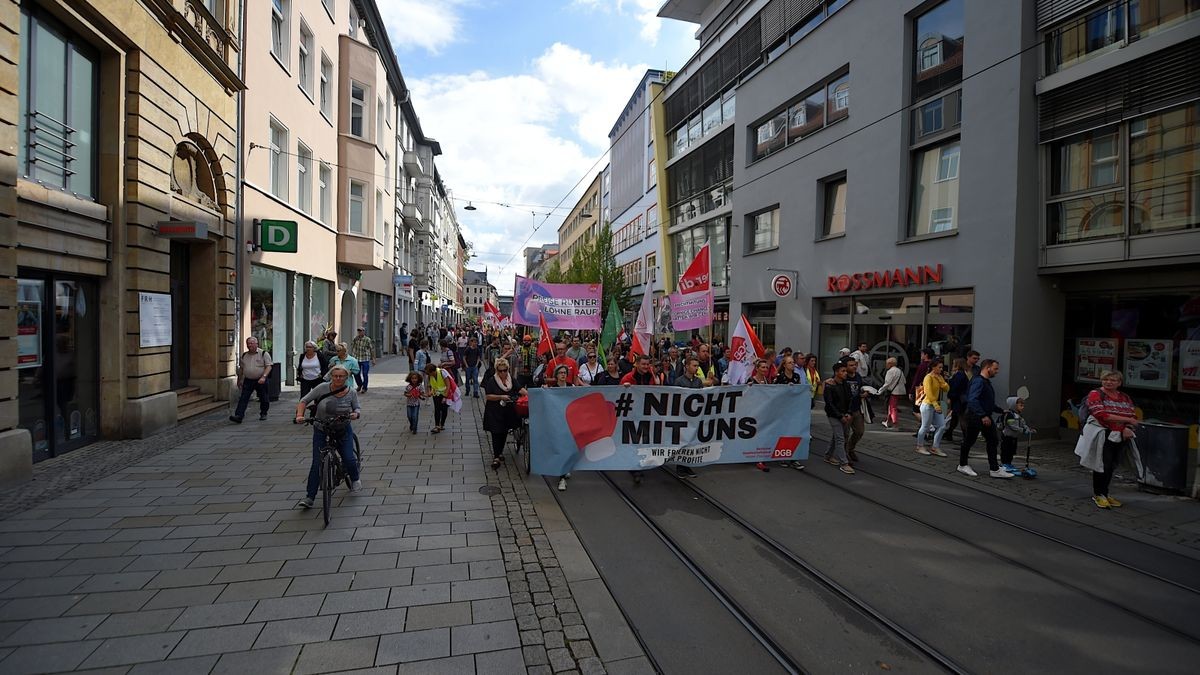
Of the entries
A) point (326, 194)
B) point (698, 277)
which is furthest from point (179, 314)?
point (698, 277)

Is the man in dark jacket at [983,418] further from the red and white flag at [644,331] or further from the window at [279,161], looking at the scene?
the window at [279,161]

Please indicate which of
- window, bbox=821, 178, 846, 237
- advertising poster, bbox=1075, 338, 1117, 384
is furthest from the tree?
advertising poster, bbox=1075, 338, 1117, 384

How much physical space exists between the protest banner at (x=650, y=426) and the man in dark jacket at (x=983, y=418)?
2.66m

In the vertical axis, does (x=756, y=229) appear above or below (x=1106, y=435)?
above

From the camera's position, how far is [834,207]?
1630 cm

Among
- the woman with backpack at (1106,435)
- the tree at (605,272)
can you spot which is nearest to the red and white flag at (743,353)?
the woman with backpack at (1106,435)

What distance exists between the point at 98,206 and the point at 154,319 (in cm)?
200

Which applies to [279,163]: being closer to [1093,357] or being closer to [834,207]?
[834,207]

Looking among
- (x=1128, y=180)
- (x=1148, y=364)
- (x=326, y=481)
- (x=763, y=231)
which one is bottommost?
(x=326, y=481)

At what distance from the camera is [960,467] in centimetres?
840

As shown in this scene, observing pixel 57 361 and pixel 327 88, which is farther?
pixel 327 88

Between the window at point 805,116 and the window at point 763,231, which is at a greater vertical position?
the window at point 805,116

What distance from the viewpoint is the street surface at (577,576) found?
3561 mm

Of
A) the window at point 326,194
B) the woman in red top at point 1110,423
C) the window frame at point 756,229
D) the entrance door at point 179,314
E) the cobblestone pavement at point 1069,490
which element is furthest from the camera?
the window at point 326,194
